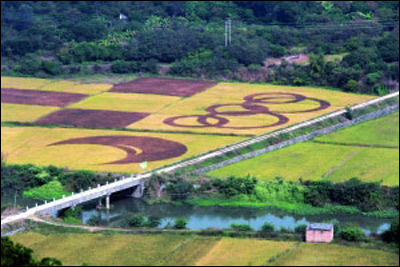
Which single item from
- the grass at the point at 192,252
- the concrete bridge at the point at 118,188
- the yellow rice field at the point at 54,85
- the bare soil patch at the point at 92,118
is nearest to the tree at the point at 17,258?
the grass at the point at 192,252

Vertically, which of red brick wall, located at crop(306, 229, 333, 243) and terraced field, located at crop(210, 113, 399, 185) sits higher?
red brick wall, located at crop(306, 229, 333, 243)

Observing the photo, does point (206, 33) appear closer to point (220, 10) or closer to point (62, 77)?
point (220, 10)

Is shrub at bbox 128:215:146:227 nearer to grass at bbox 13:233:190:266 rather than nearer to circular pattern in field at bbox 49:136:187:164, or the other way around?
grass at bbox 13:233:190:266

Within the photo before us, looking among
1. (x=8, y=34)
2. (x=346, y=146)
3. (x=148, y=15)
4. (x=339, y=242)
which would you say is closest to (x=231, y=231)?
(x=339, y=242)

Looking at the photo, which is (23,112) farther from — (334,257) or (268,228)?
(334,257)

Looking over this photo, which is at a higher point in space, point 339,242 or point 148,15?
point 148,15

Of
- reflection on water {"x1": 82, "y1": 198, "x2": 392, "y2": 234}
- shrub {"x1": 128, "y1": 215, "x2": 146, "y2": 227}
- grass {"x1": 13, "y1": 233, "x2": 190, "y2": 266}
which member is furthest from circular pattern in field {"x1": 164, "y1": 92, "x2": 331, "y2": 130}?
grass {"x1": 13, "y1": 233, "x2": 190, "y2": 266}
